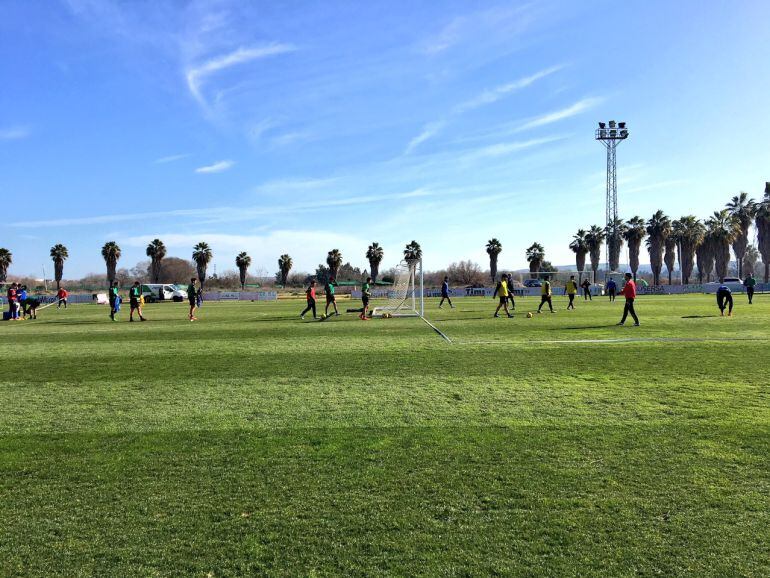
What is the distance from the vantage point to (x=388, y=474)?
186 inches

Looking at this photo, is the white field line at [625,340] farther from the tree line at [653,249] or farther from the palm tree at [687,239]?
the palm tree at [687,239]

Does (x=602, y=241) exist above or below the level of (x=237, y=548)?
above

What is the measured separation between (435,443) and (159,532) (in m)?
2.78

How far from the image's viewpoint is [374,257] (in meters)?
93.0

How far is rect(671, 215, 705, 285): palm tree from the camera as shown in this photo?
7788 cm

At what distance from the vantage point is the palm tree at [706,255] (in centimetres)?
7681

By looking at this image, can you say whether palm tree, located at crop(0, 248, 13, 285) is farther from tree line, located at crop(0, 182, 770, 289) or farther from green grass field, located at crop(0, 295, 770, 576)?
green grass field, located at crop(0, 295, 770, 576)

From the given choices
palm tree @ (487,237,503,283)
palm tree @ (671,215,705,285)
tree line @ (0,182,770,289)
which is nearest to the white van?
tree line @ (0,182,770,289)

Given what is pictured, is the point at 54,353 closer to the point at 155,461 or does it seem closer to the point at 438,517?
the point at 155,461

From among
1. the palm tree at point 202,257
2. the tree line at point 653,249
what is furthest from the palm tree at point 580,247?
the palm tree at point 202,257

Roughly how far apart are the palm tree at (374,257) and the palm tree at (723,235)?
4934cm

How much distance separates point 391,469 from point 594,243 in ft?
313

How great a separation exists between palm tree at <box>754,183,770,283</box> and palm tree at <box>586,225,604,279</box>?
917 inches

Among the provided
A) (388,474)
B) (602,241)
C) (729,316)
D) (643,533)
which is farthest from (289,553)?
(602,241)
